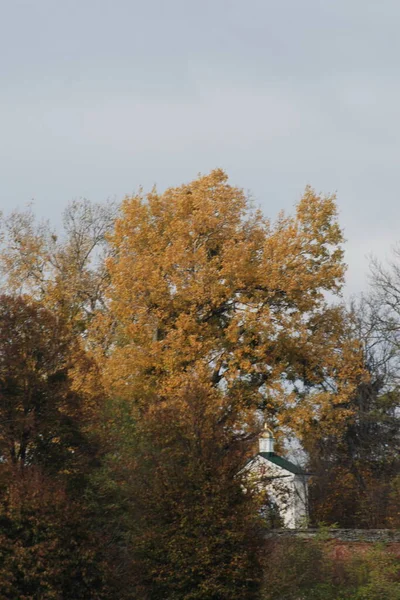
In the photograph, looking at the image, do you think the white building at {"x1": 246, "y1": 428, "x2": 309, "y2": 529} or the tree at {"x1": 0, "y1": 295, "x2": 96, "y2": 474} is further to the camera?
the white building at {"x1": 246, "y1": 428, "x2": 309, "y2": 529}

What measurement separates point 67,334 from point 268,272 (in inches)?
500

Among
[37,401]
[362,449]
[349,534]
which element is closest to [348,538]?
[349,534]

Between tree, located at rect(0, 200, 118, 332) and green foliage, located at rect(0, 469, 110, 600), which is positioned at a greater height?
tree, located at rect(0, 200, 118, 332)

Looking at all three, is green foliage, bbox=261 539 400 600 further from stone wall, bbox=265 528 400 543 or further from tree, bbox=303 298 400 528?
tree, bbox=303 298 400 528

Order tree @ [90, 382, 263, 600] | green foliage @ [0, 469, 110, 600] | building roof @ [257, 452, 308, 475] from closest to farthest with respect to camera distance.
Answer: green foliage @ [0, 469, 110, 600] < tree @ [90, 382, 263, 600] < building roof @ [257, 452, 308, 475]

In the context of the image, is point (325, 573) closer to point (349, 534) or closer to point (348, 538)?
point (348, 538)

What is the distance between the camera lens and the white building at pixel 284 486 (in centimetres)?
2797

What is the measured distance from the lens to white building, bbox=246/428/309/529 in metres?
28.0

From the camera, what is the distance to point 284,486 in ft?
93.8

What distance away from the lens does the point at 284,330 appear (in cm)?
3103

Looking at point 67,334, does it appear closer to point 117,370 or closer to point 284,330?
point 117,370

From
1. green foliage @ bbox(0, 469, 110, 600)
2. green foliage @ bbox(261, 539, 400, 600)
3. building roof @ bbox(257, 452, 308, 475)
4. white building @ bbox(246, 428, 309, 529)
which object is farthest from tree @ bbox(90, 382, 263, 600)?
building roof @ bbox(257, 452, 308, 475)

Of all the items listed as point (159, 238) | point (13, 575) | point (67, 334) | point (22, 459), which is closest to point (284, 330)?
point (159, 238)

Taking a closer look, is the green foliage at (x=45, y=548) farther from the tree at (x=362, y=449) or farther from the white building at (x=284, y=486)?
the tree at (x=362, y=449)
